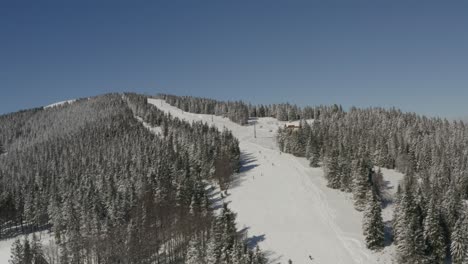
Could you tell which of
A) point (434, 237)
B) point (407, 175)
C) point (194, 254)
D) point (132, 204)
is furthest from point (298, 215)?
point (132, 204)

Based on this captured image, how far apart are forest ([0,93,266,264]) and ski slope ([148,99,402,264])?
6531mm

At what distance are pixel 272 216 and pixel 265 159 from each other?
57.8 metres

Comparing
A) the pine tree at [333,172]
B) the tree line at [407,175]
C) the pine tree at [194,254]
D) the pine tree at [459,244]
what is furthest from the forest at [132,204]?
the pine tree at [459,244]

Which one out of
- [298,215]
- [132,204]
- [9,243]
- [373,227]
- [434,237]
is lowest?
[9,243]

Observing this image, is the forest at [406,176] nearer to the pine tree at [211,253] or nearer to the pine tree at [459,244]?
the pine tree at [459,244]

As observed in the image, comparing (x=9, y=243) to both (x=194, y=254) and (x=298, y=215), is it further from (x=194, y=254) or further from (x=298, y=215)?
(x=298, y=215)

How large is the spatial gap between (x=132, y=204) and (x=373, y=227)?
194 feet

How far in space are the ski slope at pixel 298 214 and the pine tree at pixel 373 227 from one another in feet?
5.65

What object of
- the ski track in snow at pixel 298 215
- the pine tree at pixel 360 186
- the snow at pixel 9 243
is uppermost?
the pine tree at pixel 360 186

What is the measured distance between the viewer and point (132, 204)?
10431 cm

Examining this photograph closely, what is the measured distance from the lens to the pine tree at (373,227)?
8081 cm

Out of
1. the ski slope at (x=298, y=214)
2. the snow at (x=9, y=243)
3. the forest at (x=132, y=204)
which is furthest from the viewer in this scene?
the snow at (x=9, y=243)

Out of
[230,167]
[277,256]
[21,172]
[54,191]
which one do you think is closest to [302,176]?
[230,167]

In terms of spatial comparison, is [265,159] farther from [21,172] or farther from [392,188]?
[21,172]
